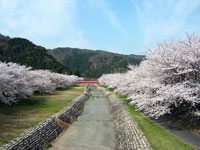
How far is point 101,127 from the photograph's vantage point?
72.1ft

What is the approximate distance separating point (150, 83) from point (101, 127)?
8693 mm

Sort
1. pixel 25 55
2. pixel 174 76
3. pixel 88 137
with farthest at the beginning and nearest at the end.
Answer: pixel 25 55 → pixel 88 137 → pixel 174 76

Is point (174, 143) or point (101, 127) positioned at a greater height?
point (174, 143)

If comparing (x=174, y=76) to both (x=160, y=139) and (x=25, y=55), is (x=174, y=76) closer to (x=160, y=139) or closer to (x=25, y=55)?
(x=160, y=139)

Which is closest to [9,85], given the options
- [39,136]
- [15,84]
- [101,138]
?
[15,84]

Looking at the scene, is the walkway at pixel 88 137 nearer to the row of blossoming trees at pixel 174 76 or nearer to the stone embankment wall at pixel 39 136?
the stone embankment wall at pixel 39 136

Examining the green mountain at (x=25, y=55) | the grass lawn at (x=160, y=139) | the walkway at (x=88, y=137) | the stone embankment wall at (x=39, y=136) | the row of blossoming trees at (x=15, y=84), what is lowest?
the walkway at (x=88, y=137)

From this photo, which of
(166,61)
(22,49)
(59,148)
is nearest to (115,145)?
(59,148)

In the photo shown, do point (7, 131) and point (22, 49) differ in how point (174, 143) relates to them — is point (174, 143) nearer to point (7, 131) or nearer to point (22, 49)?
point (7, 131)

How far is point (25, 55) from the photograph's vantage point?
454 ft

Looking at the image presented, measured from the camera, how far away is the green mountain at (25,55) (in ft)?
420

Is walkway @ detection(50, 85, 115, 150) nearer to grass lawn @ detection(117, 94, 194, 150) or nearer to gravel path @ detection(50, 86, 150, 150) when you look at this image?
gravel path @ detection(50, 86, 150, 150)

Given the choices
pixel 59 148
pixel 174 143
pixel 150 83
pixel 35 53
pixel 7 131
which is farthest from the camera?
pixel 35 53

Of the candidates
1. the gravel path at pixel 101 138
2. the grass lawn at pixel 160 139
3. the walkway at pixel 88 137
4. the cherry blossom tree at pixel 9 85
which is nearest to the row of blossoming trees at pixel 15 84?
the cherry blossom tree at pixel 9 85
